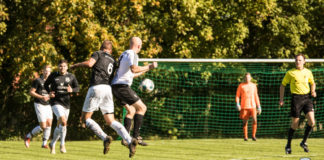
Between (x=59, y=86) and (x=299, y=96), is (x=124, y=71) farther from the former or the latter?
(x=299, y=96)

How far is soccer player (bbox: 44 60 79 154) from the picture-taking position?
11453mm

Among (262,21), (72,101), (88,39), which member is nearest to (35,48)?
(88,39)

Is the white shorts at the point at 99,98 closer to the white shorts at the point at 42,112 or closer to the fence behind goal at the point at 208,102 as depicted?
the white shorts at the point at 42,112

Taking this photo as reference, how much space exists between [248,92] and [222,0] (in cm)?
756

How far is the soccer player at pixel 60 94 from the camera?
11453 mm

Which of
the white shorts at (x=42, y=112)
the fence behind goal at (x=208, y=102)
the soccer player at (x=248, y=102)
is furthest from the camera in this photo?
the fence behind goal at (x=208, y=102)

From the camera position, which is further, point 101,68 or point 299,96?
point 299,96

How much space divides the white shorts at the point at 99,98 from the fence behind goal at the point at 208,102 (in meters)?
10.9

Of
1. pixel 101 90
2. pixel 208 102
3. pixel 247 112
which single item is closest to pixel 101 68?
pixel 101 90

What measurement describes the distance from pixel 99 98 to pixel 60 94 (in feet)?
7.32

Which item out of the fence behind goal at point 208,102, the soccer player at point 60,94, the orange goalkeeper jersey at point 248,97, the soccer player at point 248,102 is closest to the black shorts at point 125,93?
the soccer player at point 60,94

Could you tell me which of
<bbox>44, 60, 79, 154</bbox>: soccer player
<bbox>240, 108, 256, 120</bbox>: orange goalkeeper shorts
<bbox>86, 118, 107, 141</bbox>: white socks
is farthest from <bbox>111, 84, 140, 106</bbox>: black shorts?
<bbox>240, 108, 256, 120</bbox>: orange goalkeeper shorts

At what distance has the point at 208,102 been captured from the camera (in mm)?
23141

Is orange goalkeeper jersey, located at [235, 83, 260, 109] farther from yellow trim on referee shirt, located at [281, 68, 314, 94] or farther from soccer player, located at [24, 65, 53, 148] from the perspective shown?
soccer player, located at [24, 65, 53, 148]
